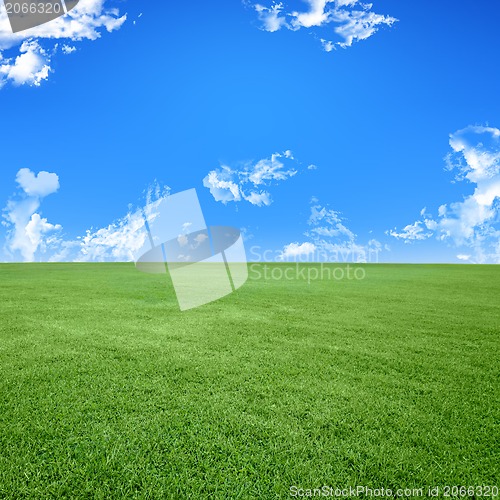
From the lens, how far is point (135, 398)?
10.8 ft

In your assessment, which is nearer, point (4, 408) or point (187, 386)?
point (4, 408)

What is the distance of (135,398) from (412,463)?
244 cm

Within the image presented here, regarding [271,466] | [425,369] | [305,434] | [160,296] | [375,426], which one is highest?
[271,466]

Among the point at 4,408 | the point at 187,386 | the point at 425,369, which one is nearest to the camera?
the point at 4,408

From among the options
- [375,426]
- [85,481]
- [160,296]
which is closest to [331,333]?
[375,426]

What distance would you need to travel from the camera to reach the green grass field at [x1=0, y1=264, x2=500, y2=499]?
2322 millimetres

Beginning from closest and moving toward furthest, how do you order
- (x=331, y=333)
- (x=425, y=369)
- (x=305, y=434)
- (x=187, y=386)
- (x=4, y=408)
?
(x=305, y=434), (x=4, y=408), (x=187, y=386), (x=425, y=369), (x=331, y=333)

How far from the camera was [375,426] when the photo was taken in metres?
2.91

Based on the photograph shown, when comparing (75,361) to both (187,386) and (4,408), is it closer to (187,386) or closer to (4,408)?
(4,408)

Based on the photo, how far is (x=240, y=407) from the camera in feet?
→ 10.3

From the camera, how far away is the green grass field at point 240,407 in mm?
2322

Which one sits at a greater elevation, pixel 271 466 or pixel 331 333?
pixel 271 466

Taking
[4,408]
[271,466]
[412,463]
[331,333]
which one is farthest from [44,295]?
[412,463]

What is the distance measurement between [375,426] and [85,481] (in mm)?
2265
